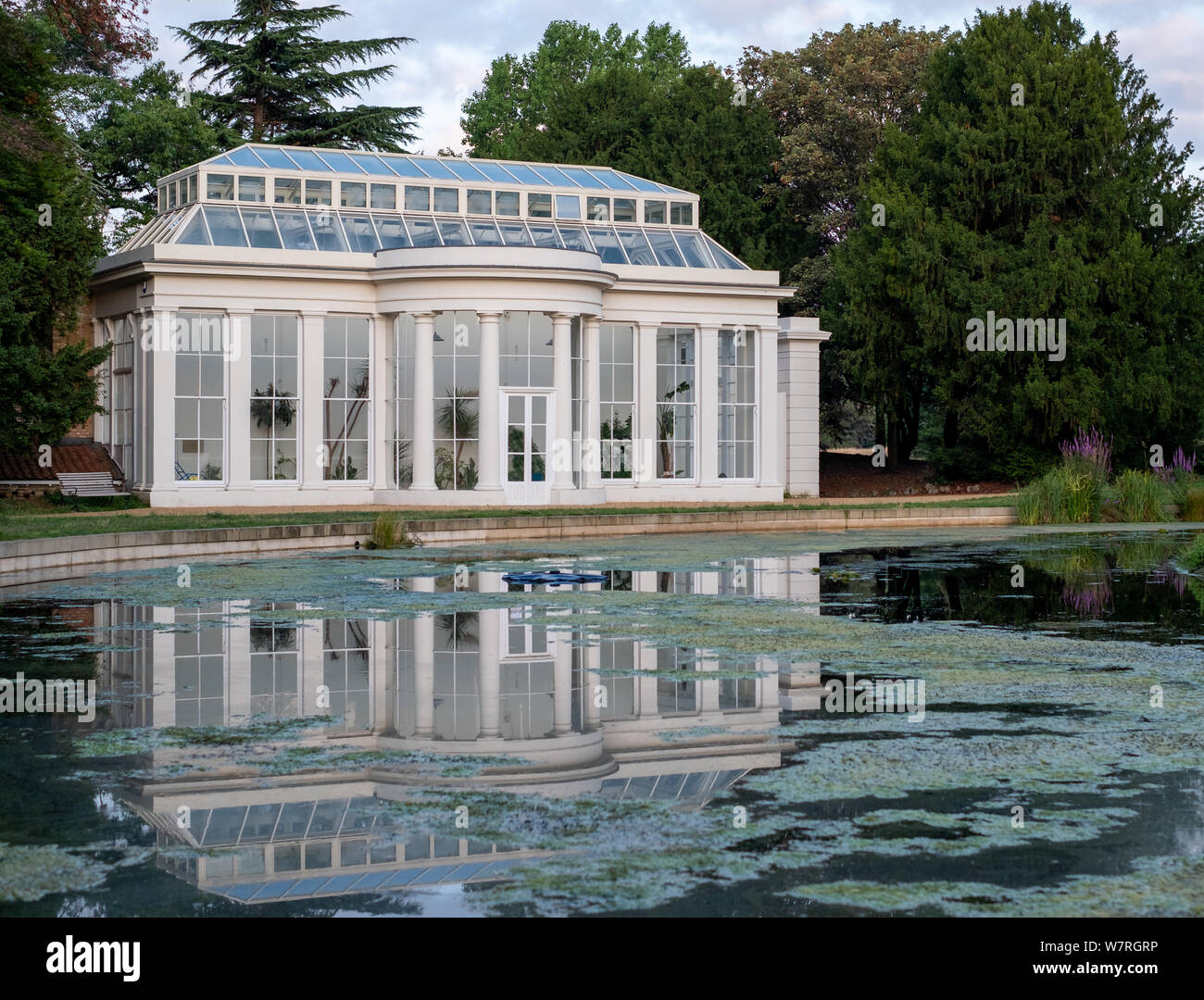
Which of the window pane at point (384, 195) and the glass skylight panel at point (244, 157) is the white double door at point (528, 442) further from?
the glass skylight panel at point (244, 157)

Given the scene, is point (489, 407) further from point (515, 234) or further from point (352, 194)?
point (352, 194)

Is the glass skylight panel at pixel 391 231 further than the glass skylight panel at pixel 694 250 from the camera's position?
No

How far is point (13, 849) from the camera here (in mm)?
6281

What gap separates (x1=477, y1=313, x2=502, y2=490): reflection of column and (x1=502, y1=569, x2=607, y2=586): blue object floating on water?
18.6 metres

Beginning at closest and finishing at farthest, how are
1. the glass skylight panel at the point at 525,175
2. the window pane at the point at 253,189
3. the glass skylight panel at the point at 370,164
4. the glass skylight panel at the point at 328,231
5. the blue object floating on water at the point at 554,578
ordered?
the blue object floating on water at the point at 554,578 < the glass skylight panel at the point at 328,231 < the window pane at the point at 253,189 < the glass skylight panel at the point at 370,164 < the glass skylight panel at the point at 525,175

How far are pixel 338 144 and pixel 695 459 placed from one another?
23638 millimetres

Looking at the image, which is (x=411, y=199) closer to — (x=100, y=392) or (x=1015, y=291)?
(x=100, y=392)

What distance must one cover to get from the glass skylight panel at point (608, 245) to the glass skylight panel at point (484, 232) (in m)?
2.94

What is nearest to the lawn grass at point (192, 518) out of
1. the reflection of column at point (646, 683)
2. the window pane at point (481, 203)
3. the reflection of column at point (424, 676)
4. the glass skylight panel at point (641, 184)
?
the window pane at point (481, 203)

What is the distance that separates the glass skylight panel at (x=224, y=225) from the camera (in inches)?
1524

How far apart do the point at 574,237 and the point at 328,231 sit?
7.14 m

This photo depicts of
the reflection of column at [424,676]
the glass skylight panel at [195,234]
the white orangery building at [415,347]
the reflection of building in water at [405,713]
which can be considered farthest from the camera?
→ the glass skylight panel at [195,234]

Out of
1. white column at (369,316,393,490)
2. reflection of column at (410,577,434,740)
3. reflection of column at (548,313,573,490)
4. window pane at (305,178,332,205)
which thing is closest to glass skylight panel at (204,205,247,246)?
window pane at (305,178,332,205)

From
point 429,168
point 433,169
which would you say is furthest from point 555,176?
point 429,168
